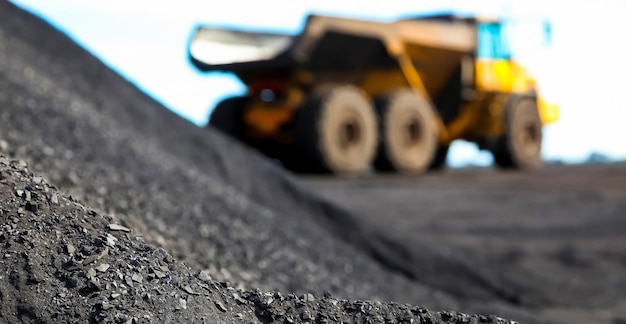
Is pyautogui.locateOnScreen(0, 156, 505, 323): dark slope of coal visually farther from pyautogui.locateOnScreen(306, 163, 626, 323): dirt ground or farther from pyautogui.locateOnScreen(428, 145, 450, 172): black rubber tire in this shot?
pyautogui.locateOnScreen(428, 145, 450, 172): black rubber tire

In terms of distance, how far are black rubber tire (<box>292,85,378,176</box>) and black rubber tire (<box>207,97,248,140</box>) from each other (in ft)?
2.57

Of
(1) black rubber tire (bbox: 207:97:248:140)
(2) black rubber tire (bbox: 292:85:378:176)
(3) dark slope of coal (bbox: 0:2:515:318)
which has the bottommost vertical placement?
(3) dark slope of coal (bbox: 0:2:515:318)

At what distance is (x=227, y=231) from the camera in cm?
484

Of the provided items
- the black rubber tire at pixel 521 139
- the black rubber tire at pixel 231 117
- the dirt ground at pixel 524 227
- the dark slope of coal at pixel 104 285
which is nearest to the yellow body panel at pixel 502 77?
the black rubber tire at pixel 521 139

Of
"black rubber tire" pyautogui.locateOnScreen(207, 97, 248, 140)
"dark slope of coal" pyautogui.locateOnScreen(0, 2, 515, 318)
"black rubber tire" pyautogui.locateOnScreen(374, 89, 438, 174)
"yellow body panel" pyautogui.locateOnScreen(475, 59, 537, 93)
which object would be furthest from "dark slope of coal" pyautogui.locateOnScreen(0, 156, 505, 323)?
"yellow body panel" pyautogui.locateOnScreen(475, 59, 537, 93)

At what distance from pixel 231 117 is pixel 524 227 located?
3.85 metres

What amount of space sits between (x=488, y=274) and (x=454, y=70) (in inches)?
235

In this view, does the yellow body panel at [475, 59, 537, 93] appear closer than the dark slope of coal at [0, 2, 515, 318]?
No

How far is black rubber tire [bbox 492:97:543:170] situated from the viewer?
11977 millimetres

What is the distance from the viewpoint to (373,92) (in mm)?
10969

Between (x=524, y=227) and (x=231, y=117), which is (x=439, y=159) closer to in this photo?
(x=231, y=117)

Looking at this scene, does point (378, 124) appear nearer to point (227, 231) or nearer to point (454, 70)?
point (454, 70)

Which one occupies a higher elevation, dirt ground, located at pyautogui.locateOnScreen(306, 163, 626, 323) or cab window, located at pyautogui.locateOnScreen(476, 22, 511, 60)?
cab window, located at pyautogui.locateOnScreen(476, 22, 511, 60)

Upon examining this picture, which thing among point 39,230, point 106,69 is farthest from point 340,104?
point 39,230
